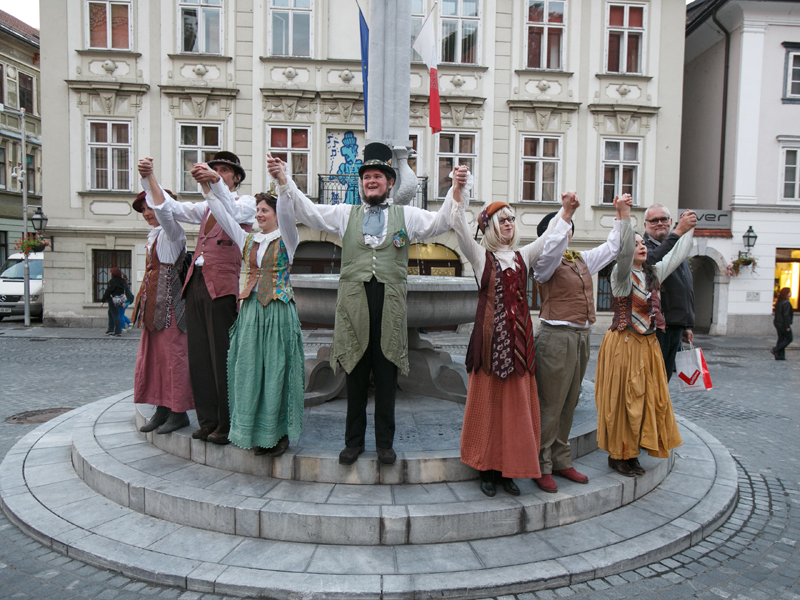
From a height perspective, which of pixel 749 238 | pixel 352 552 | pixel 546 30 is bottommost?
pixel 352 552

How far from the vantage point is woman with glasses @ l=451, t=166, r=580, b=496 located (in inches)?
140

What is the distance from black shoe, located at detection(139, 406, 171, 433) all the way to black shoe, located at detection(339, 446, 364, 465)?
1720 millimetres

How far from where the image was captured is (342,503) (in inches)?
134

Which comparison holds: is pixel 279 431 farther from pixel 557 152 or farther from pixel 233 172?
pixel 557 152

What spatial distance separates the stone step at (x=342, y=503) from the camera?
325 cm

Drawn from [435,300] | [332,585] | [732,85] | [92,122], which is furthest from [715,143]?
[332,585]

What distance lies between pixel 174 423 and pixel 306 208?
84.4 inches

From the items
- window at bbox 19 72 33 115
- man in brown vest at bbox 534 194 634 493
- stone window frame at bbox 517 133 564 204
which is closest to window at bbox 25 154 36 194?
window at bbox 19 72 33 115

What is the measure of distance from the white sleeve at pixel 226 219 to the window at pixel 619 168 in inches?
598

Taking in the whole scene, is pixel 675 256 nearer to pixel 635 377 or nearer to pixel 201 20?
pixel 635 377

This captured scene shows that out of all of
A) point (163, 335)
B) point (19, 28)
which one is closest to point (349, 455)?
point (163, 335)

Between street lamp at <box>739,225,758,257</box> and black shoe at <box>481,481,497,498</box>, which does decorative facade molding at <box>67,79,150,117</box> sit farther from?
street lamp at <box>739,225,758,257</box>

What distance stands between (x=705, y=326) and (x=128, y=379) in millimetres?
17430

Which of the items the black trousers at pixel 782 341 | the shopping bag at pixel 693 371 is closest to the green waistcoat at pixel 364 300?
the shopping bag at pixel 693 371
